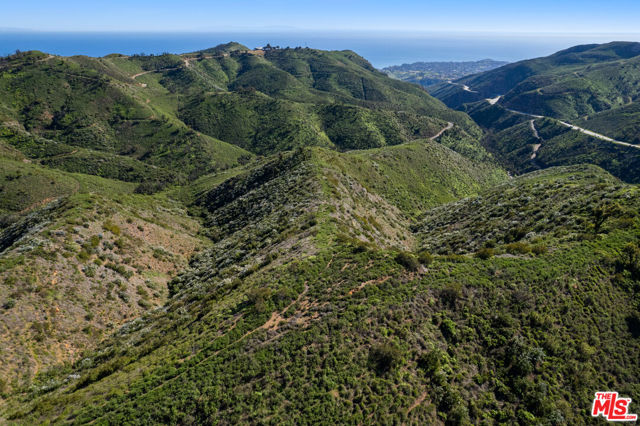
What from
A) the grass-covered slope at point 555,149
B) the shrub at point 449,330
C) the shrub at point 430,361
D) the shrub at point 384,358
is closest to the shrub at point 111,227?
the shrub at point 384,358

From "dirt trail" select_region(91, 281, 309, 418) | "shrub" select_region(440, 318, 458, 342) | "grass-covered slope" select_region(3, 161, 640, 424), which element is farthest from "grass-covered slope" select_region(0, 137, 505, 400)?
"shrub" select_region(440, 318, 458, 342)

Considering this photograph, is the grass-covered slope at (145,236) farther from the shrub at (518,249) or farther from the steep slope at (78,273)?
the shrub at (518,249)

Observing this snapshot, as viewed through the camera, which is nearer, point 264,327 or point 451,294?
point 264,327

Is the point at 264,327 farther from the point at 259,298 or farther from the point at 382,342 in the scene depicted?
the point at 382,342

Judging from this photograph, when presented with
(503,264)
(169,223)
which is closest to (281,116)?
(169,223)

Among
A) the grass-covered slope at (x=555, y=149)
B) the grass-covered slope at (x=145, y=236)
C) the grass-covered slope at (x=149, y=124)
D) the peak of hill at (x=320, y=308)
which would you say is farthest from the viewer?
the grass-covered slope at (x=555, y=149)

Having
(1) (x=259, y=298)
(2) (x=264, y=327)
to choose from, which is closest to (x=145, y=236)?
Result: (1) (x=259, y=298)

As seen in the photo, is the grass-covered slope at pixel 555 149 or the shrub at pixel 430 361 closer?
the shrub at pixel 430 361

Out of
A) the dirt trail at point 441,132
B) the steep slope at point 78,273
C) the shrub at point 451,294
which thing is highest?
the dirt trail at point 441,132

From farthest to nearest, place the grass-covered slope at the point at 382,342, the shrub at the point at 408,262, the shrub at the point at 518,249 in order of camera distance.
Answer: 1. the shrub at the point at 518,249
2. the shrub at the point at 408,262
3. the grass-covered slope at the point at 382,342

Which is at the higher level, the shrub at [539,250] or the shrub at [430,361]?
the shrub at [539,250]
